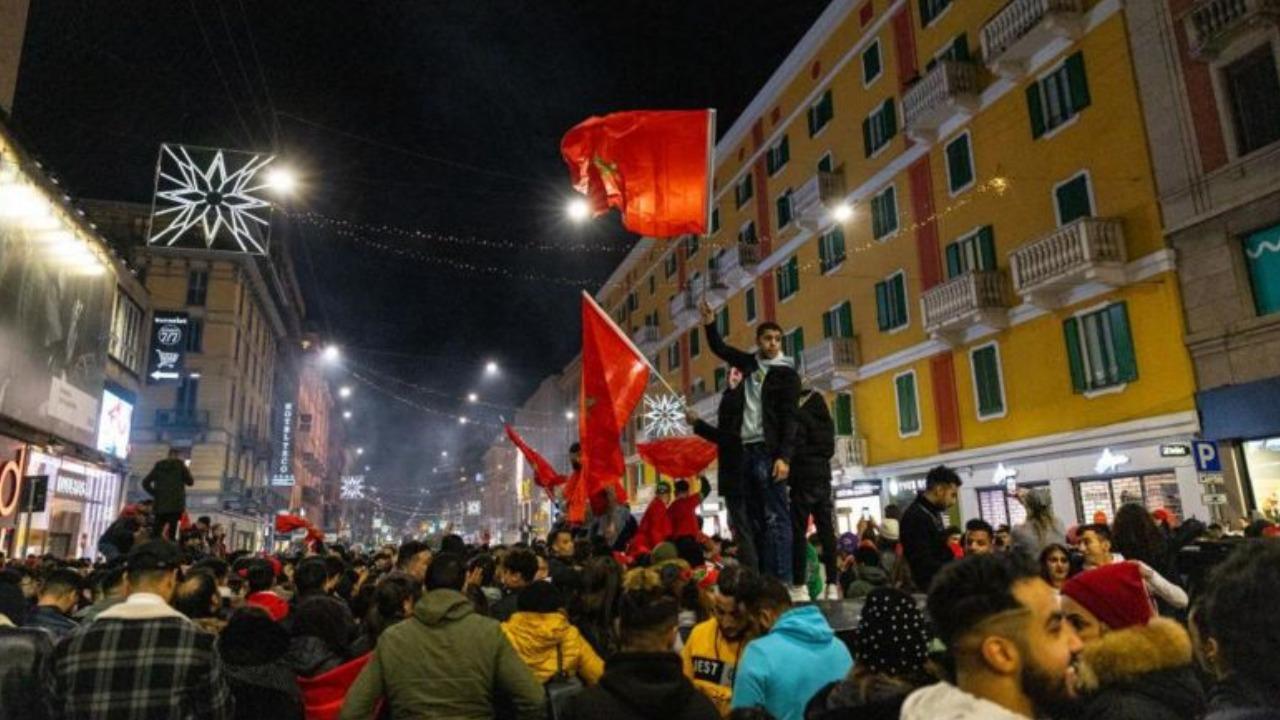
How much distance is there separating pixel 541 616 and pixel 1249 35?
1665 cm

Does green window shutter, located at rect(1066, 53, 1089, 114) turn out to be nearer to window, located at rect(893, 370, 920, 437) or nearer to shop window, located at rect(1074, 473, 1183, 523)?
shop window, located at rect(1074, 473, 1183, 523)

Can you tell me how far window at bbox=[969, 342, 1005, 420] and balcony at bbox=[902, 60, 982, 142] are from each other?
6485 mm

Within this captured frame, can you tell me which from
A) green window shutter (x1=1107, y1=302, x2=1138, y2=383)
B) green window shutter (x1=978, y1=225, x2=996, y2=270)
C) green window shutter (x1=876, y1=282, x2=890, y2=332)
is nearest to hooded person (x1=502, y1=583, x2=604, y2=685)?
green window shutter (x1=1107, y1=302, x2=1138, y2=383)

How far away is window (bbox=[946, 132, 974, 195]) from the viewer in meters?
21.3

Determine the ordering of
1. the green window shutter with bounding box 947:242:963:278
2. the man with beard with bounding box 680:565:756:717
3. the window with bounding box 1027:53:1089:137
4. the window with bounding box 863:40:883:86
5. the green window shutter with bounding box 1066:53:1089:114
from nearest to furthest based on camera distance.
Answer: the man with beard with bounding box 680:565:756:717 < the green window shutter with bounding box 1066:53:1089:114 < the window with bounding box 1027:53:1089:137 < the green window shutter with bounding box 947:242:963:278 < the window with bounding box 863:40:883:86

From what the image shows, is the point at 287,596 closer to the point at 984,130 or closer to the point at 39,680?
the point at 39,680

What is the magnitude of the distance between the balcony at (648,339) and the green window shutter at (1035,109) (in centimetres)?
2861

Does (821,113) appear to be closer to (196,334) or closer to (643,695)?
(643,695)

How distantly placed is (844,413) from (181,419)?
3226cm

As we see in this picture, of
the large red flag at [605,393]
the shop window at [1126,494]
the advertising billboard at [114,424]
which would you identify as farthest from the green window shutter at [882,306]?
the advertising billboard at [114,424]

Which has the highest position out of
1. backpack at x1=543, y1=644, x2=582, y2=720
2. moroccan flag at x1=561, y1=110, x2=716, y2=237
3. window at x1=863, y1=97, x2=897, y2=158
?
window at x1=863, y1=97, x2=897, y2=158

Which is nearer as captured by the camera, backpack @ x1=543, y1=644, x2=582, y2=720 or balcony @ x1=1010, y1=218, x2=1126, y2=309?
backpack @ x1=543, y1=644, x2=582, y2=720

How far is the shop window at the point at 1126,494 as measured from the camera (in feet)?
51.6

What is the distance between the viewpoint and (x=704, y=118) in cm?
1046
